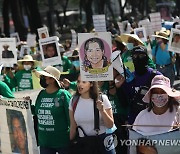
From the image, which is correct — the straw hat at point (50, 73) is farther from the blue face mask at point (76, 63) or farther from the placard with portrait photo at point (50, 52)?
the blue face mask at point (76, 63)

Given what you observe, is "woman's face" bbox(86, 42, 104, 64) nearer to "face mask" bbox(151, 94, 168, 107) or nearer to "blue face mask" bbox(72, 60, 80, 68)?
"face mask" bbox(151, 94, 168, 107)

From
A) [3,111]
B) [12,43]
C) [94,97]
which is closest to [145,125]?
[94,97]

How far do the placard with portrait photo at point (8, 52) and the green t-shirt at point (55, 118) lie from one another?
4.28m

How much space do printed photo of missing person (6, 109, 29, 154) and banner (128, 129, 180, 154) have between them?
1726 mm

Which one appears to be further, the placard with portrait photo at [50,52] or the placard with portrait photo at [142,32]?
the placard with portrait photo at [142,32]

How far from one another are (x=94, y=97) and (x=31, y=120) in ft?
3.53

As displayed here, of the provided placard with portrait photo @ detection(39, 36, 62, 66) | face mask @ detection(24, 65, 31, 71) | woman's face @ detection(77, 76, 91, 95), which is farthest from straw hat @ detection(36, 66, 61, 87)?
placard with portrait photo @ detection(39, 36, 62, 66)

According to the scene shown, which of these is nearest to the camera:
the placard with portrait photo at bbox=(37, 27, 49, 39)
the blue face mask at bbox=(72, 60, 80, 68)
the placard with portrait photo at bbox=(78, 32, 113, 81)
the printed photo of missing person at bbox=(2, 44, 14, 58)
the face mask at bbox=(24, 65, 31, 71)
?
the placard with portrait photo at bbox=(78, 32, 113, 81)

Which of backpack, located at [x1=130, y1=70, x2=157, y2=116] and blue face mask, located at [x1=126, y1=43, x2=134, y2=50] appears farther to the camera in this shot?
blue face mask, located at [x1=126, y1=43, x2=134, y2=50]

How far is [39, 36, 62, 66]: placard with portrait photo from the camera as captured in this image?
31.7ft

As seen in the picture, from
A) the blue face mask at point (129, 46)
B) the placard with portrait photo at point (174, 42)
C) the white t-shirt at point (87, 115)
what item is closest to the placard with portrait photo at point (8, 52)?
the blue face mask at point (129, 46)

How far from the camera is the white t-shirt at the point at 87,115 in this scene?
4859 millimetres

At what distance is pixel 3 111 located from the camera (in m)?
6.19

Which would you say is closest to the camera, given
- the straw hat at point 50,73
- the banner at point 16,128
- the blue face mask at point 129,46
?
the straw hat at point 50,73
